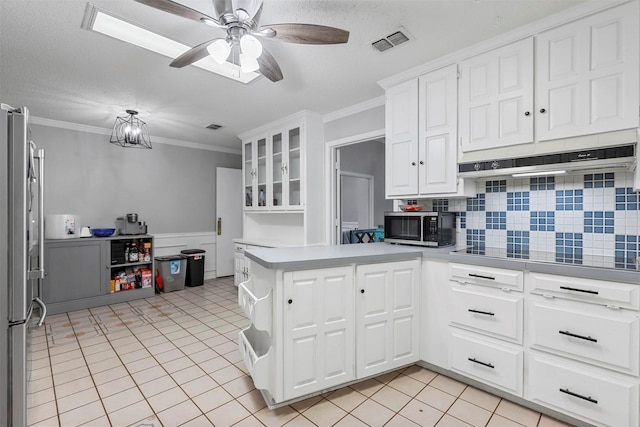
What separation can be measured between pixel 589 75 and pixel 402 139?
50.2 inches

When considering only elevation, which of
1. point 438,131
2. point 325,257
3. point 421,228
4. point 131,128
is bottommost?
point 325,257

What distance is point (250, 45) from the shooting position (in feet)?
5.51


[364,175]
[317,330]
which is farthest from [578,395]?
[364,175]

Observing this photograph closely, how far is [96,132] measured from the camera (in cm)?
459

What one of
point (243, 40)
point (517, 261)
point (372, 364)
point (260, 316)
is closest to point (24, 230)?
point (260, 316)

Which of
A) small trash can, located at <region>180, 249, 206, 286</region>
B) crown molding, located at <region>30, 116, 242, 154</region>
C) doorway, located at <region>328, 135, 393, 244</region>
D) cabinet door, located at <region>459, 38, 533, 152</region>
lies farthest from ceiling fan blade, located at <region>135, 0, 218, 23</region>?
small trash can, located at <region>180, 249, 206, 286</region>

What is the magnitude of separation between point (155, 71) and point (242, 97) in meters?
0.89

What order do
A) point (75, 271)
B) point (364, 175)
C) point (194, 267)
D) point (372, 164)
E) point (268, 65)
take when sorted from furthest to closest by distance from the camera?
point (372, 164) < point (364, 175) < point (194, 267) < point (75, 271) < point (268, 65)

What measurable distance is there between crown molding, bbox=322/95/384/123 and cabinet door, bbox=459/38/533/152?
1.07 metres

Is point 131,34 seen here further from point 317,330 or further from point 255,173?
point 255,173

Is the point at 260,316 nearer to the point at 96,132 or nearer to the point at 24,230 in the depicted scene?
the point at 24,230

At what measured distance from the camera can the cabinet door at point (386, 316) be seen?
213cm

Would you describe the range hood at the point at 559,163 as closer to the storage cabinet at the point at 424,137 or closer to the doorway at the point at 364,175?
the storage cabinet at the point at 424,137

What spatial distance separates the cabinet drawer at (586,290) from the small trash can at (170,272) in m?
4.69
